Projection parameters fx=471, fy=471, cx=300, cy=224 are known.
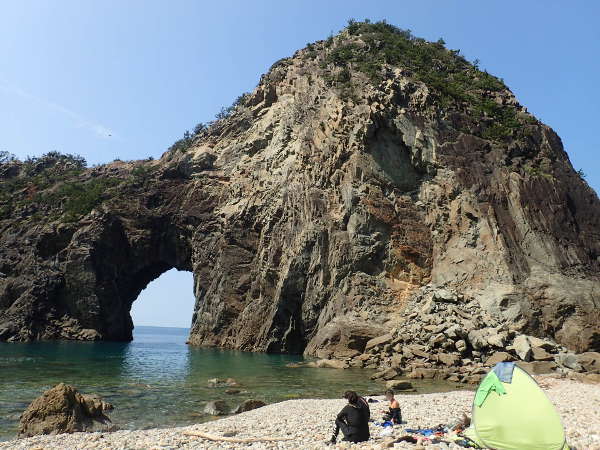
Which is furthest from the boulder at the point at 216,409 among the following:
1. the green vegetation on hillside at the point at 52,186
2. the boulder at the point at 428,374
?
the green vegetation on hillside at the point at 52,186

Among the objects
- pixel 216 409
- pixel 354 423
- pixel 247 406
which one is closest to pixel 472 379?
pixel 247 406

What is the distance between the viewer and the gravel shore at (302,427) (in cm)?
981

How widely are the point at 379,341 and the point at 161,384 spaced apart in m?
16.6

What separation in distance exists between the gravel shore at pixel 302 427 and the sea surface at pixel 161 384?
211 cm

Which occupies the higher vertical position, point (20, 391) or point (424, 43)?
point (424, 43)

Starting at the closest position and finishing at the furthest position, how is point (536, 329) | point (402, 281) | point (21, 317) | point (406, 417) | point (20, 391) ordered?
point (406, 417)
point (20, 391)
point (536, 329)
point (402, 281)
point (21, 317)

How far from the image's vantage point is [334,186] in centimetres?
4516

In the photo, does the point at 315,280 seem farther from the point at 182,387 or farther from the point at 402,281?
the point at 182,387

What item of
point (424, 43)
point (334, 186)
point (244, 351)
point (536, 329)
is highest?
point (424, 43)

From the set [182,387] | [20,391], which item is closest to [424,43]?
[182,387]

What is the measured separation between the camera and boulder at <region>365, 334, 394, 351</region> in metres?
33.3

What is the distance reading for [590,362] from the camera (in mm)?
25141

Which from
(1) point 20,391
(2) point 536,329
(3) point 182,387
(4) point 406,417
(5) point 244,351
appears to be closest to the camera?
(4) point 406,417

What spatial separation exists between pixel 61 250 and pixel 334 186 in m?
38.5
